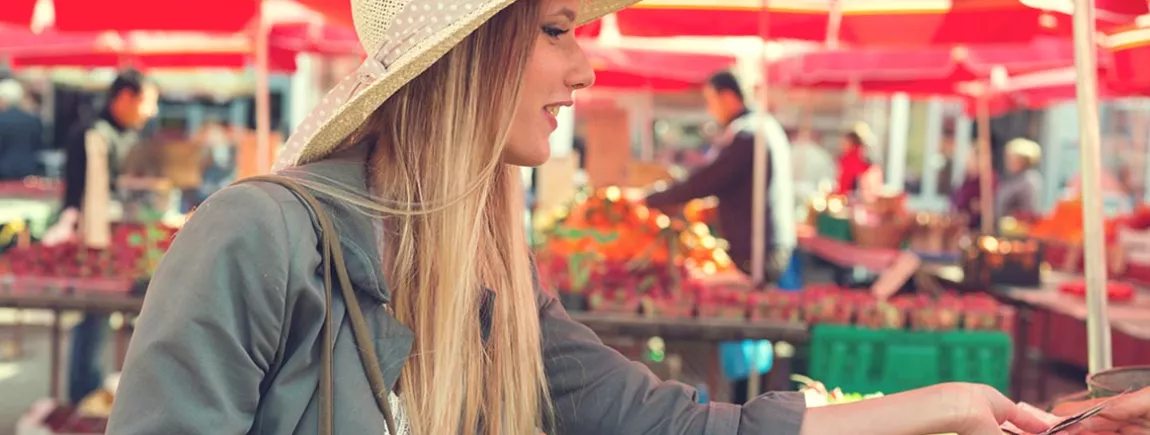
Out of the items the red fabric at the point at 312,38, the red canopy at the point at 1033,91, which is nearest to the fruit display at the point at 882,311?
the red fabric at the point at 312,38

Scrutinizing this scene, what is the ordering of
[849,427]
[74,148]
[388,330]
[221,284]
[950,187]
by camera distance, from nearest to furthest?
[221,284]
[388,330]
[849,427]
[74,148]
[950,187]

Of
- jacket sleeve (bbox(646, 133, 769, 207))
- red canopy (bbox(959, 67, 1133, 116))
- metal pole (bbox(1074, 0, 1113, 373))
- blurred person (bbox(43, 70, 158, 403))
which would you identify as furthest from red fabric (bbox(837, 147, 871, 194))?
metal pole (bbox(1074, 0, 1113, 373))

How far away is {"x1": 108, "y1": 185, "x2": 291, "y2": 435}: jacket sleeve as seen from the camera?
130 centimetres

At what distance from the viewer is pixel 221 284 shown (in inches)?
52.0

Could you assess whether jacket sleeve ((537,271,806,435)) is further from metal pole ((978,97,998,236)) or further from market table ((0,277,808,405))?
metal pole ((978,97,998,236))

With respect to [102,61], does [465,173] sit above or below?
below

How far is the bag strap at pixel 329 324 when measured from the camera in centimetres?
140

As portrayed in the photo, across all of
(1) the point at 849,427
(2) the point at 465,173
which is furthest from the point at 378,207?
(1) the point at 849,427

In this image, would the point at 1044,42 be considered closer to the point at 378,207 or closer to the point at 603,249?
the point at 603,249

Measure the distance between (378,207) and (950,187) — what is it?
801 inches

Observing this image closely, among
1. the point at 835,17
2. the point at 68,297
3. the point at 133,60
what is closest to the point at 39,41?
the point at 133,60

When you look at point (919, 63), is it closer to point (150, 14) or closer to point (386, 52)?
point (150, 14)

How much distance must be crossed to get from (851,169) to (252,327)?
39.7 feet

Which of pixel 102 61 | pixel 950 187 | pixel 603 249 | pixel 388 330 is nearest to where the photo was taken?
pixel 388 330
